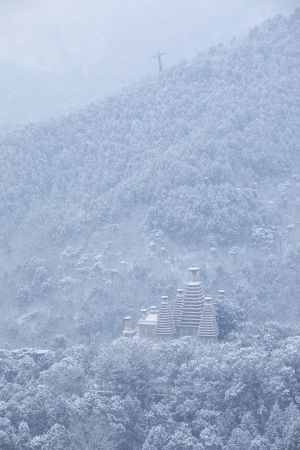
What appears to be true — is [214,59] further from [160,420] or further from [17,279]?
[160,420]

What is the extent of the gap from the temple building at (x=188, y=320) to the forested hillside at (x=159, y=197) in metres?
8.35

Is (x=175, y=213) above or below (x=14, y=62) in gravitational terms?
below

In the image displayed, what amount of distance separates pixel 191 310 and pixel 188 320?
463 millimetres

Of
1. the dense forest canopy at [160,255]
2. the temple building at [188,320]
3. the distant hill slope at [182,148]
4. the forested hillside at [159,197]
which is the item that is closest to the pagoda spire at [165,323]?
the temple building at [188,320]

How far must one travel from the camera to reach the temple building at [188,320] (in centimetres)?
3934

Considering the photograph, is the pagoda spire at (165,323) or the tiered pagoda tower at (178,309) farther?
the tiered pagoda tower at (178,309)

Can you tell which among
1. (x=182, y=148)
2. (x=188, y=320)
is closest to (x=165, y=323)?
(x=188, y=320)

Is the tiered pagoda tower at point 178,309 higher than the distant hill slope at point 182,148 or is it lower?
lower

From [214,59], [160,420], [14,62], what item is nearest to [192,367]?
[160,420]

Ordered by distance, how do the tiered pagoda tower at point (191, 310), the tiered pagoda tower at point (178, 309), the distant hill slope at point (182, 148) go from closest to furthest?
the tiered pagoda tower at point (191, 310)
the tiered pagoda tower at point (178, 309)
the distant hill slope at point (182, 148)

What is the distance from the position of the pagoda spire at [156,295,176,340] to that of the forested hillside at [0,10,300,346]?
9287 mm

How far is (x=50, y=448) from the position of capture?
110 ft

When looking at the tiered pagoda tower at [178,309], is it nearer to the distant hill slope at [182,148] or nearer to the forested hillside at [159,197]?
the forested hillside at [159,197]

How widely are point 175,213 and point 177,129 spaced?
37.6 feet
